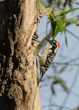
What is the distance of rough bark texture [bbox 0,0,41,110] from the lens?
1.16 metres

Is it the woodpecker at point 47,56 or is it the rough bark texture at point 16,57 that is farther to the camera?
the woodpecker at point 47,56

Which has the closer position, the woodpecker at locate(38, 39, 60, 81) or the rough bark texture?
the rough bark texture

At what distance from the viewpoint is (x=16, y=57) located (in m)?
1.19

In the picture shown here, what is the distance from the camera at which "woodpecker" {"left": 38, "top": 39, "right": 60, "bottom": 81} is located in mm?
1938

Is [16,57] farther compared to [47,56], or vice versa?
[47,56]

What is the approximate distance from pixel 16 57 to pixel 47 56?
1041 mm

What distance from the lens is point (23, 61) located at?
1.20 m

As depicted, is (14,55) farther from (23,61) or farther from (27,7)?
(27,7)

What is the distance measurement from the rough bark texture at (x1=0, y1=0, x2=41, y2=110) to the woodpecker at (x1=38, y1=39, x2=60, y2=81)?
663 millimetres

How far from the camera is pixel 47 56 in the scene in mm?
2145

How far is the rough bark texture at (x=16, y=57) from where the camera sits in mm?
1158

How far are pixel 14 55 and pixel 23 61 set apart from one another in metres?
0.12

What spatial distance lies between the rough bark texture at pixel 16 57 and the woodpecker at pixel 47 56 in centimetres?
66

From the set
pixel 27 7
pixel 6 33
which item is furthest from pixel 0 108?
pixel 27 7
